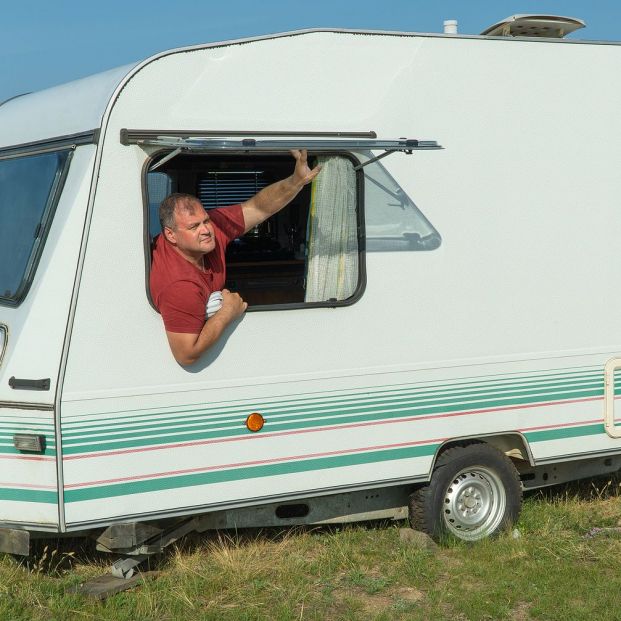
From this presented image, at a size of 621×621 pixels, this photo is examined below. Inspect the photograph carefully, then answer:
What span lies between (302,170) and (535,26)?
1965mm

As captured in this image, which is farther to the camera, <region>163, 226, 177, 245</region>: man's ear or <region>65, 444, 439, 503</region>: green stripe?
<region>163, 226, 177, 245</region>: man's ear

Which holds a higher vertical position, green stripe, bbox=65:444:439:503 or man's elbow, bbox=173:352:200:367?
man's elbow, bbox=173:352:200:367

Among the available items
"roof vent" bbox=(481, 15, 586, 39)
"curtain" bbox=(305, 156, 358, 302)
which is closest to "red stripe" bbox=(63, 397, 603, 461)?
"curtain" bbox=(305, 156, 358, 302)

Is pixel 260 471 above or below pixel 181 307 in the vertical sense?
Answer: below

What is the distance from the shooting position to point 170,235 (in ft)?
17.3

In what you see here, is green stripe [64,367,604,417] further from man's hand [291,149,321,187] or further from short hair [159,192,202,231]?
man's hand [291,149,321,187]

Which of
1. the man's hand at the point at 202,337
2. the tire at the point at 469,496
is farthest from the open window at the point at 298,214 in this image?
the tire at the point at 469,496

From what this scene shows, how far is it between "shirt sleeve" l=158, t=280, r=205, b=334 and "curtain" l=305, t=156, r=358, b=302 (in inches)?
30.8

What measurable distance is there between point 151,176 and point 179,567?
6.78 ft

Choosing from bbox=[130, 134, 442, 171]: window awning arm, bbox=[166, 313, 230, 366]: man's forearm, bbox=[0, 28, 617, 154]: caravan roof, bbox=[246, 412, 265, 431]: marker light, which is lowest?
bbox=[246, 412, 265, 431]: marker light

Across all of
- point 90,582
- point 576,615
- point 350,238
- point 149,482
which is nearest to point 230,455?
point 149,482

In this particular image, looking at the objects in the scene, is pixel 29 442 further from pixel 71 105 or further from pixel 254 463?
pixel 71 105

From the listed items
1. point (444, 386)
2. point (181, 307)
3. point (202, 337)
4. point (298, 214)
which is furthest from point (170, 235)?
point (444, 386)

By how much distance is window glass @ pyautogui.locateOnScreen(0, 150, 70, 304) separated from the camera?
5.22 meters
